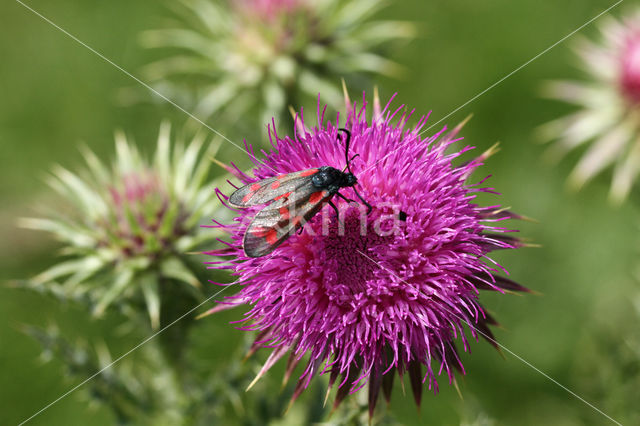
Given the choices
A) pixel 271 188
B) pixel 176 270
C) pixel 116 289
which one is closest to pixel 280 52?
pixel 176 270

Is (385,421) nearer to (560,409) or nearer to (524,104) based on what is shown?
(560,409)

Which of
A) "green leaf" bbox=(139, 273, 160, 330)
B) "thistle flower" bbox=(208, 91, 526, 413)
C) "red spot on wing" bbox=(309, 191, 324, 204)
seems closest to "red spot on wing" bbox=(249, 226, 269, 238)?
"thistle flower" bbox=(208, 91, 526, 413)

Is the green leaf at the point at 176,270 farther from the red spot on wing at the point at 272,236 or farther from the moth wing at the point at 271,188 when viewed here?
the red spot on wing at the point at 272,236

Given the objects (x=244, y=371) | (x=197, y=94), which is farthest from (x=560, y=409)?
(x=197, y=94)

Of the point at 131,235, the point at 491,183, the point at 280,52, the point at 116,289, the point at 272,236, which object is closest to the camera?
the point at 272,236

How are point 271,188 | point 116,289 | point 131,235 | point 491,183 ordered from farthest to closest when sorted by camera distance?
point 491,183
point 131,235
point 116,289
point 271,188

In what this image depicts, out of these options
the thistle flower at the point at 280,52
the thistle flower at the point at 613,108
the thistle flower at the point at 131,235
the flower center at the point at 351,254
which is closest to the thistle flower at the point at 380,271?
the flower center at the point at 351,254

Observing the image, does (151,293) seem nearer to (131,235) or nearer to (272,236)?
(131,235)

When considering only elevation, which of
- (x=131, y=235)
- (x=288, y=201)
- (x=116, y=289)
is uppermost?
(x=288, y=201)
